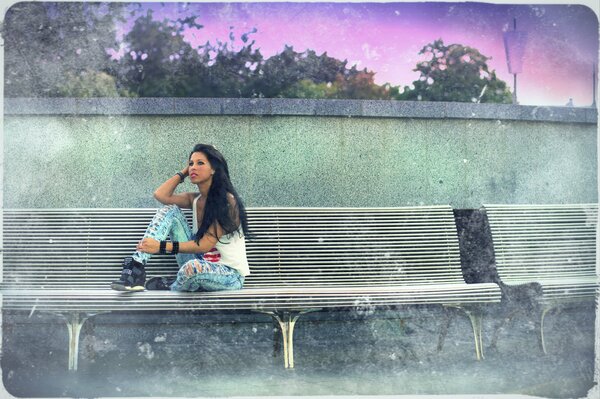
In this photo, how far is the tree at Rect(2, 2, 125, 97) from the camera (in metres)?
5.93

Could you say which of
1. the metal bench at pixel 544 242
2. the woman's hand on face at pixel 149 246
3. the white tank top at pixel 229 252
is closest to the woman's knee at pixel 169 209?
the woman's hand on face at pixel 149 246

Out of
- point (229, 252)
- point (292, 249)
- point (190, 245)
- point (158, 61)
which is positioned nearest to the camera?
point (190, 245)

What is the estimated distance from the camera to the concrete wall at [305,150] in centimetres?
633

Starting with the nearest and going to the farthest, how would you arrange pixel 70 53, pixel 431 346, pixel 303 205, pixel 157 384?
1. pixel 157 384
2. pixel 431 346
3. pixel 70 53
4. pixel 303 205

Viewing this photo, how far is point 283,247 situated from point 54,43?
238 cm

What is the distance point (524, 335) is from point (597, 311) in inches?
22.3

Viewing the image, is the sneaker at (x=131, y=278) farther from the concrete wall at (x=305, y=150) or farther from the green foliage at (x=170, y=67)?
the green foliage at (x=170, y=67)

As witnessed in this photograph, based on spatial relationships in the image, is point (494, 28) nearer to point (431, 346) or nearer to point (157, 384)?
point (431, 346)

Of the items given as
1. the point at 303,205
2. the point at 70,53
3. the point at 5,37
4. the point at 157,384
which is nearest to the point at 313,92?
the point at 303,205

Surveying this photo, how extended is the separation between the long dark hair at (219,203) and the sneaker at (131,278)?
44 cm

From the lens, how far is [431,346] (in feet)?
18.6

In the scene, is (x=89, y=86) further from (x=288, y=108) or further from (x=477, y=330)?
(x=477, y=330)

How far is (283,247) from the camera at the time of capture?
5879mm

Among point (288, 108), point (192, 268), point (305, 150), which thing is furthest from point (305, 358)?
point (288, 108)
